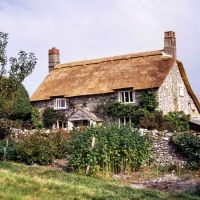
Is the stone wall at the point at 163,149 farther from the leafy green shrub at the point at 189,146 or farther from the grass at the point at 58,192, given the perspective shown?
the grass at the point at 58,192

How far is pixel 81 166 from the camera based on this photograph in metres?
16.9

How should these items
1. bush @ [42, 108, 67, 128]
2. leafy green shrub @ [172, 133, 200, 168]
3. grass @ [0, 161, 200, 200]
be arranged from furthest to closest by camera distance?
bush @ [42, 108, 67, 128]
leafy green shrub @ [172, 133, 200, 168]
grass @ [0, 161, 200, 200]

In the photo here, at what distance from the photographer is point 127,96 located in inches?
1388

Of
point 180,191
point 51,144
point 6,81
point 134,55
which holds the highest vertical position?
point 134,55

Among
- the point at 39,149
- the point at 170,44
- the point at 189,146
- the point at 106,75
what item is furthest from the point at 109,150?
the point at 170,44

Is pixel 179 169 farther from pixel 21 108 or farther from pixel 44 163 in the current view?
pixel 21 108

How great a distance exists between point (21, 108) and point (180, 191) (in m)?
25.9

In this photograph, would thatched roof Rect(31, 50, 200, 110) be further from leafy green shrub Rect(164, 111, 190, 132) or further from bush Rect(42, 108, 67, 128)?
leafy green shrub Rect(164, 111, 190, 132)

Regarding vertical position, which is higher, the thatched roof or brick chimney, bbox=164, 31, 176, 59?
brick chimney, bbox=164, 31, 176, 59

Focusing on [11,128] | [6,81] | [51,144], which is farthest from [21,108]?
[6,81]

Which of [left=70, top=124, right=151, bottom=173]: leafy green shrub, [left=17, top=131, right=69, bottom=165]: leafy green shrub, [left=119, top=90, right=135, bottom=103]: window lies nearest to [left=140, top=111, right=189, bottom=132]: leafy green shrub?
[left=119, top=90, right=135, bottom=103]: window

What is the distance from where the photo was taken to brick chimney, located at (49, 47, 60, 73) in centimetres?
4381

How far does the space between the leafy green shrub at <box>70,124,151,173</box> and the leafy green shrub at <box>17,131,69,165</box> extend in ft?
8.62

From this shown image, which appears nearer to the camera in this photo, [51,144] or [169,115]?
[51,144]
